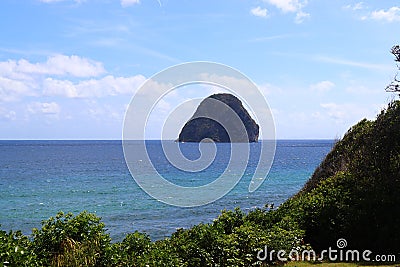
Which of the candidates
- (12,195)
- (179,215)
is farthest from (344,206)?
(12,195)

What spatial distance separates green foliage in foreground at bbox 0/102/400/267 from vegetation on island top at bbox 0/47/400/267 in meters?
0.02

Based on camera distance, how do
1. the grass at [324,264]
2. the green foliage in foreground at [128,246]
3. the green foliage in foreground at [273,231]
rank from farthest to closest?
1. the grass at [324,264]
2. the green foliage in foreground at [273,231]
3. the green foliage in foreground at [128,246]

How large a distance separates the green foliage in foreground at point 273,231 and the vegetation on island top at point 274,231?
0.05 ft

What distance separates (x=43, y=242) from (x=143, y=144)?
7.19 ft

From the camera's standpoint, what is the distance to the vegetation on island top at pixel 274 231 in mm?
6945

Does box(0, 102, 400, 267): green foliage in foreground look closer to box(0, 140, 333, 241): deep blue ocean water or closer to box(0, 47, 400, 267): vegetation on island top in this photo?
box(0, 47, 400, 267): vegetation on island top

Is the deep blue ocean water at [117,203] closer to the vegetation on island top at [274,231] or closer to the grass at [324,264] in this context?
the vegetation on island top at [274,231]

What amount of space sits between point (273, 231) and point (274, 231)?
0.08ft

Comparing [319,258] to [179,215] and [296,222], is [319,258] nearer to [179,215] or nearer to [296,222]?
[296,222]

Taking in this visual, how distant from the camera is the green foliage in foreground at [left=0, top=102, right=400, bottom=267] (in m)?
6.94

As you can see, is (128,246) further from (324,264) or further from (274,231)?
(324,264)

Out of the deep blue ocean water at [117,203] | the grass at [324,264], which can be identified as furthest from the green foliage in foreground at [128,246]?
the deep blue ocean water at [117,203]

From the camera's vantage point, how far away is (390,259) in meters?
9.55

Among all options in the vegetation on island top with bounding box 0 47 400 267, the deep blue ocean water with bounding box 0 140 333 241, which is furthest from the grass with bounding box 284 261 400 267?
the deep blue ocean water with bounding box 0 140 333 241
